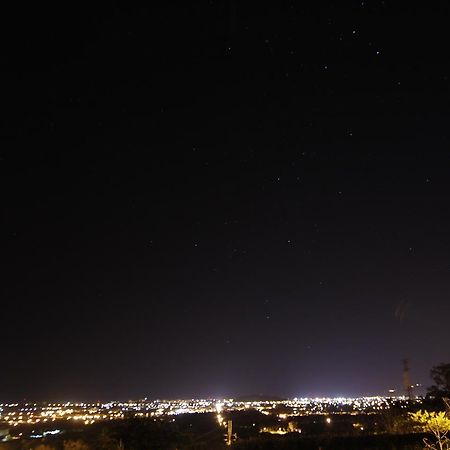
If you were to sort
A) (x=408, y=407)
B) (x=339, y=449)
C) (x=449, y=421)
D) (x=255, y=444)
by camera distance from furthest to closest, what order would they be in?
(x=408, y=407), (x=255, y=444), (x=339, y=449), (x=449, y=421)

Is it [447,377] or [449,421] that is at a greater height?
[447,377]

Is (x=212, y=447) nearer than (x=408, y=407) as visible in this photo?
Yes

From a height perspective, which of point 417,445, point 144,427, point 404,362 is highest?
point 404,362

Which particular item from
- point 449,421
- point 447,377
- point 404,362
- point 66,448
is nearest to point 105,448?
point 66,448

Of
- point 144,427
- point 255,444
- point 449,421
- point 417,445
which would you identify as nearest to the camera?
point 449,421

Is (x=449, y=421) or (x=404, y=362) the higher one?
(x=404, y=362)

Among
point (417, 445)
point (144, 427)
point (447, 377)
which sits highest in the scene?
point (447, 377)

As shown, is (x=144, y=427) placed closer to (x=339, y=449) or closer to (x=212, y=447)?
(x=212, y=447)

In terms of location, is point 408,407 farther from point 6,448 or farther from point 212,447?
point 6,448

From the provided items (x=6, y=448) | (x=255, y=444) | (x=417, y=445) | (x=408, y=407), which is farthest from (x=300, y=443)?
(x=6, y=448)
